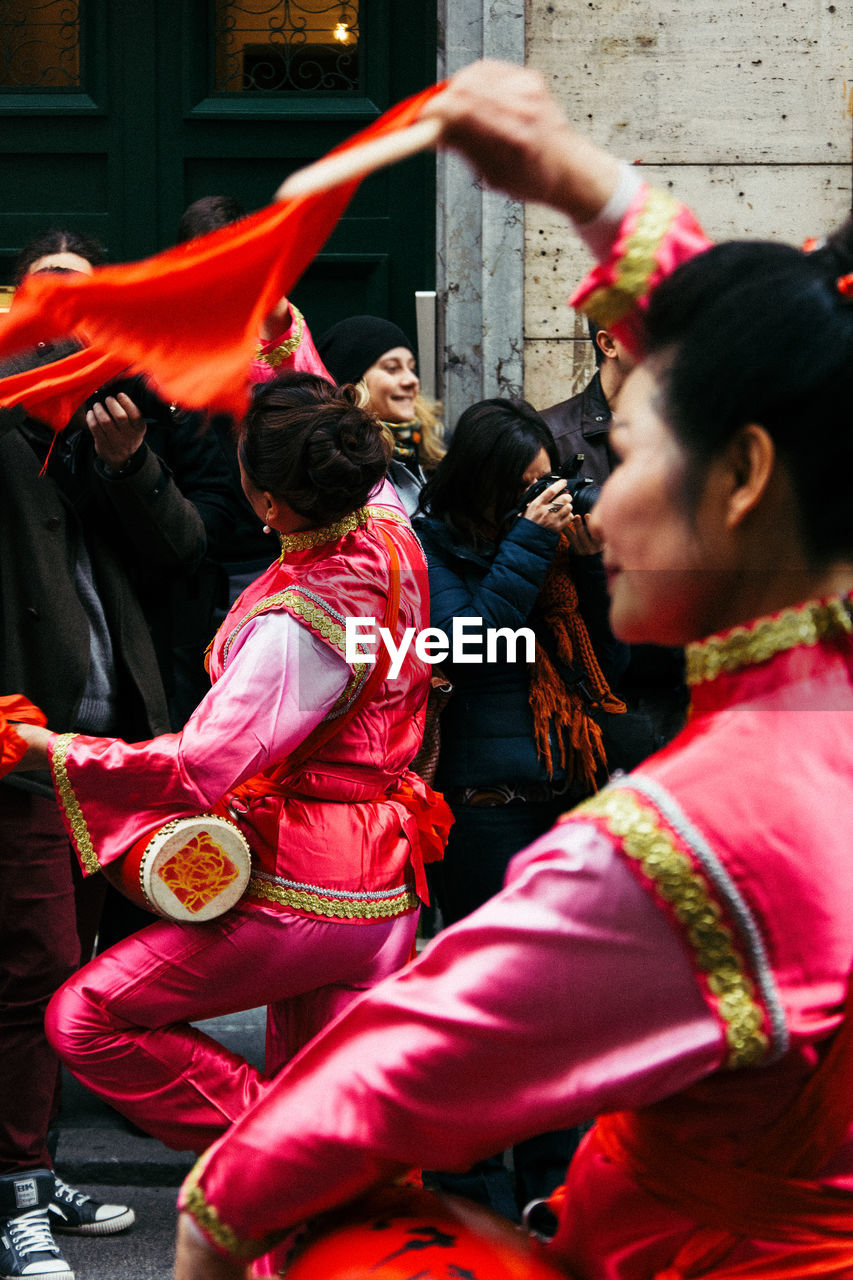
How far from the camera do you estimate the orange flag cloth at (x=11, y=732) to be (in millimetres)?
2545

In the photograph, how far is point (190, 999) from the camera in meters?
2.70

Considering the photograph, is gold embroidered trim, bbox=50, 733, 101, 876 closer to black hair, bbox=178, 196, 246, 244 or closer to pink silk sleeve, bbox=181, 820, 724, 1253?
pink silk sleeve, bbox=181, 820, 724, 1253

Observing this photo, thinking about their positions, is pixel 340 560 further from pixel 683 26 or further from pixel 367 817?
pixel 683 26

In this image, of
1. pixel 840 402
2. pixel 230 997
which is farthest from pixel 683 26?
pixel 840 402

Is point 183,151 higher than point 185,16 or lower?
lower

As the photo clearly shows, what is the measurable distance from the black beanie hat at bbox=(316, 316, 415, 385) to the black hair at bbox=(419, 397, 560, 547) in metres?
0.65

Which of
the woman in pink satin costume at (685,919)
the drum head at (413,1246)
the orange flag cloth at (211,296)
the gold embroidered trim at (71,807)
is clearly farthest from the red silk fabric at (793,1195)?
the gold embroidered trim at (71,807)

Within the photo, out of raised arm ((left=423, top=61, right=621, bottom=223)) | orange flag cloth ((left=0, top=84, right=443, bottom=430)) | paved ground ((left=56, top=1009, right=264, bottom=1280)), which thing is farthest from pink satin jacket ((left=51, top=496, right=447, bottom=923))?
raised arm ((left=423, top=61, right=621, bottom=223))

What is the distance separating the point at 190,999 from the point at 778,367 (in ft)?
6.53

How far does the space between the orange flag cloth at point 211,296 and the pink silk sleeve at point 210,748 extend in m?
1.25

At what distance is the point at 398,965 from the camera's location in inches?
114

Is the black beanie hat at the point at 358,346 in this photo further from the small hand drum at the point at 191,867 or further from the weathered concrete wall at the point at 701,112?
the small hand drum at the point at 191,867

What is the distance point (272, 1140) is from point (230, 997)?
66.3 inches

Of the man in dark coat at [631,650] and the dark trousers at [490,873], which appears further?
the man in dark coat at [631,650]
